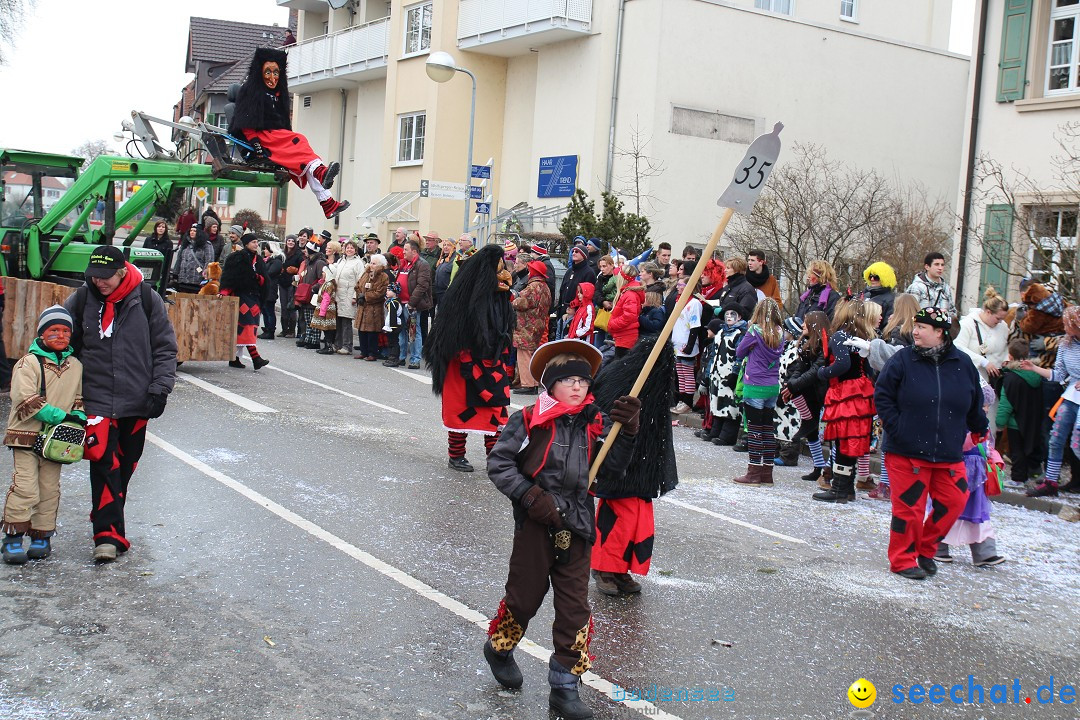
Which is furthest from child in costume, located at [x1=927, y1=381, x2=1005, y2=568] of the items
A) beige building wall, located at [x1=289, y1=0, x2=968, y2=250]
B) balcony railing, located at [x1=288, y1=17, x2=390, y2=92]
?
balcony railing, located at [x1=288, y1=17, x2=390, y2=92]

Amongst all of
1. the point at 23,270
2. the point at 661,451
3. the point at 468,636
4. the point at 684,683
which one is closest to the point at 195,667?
the point at 468,636

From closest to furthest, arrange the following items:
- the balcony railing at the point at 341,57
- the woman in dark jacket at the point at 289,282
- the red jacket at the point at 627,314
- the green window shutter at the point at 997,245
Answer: the red jacket at the point at 627,314 < the green window shutter at the point at 997,245 < the woman in dark jacket at the point at 289,282 < the balcony railing at the point at 341,57

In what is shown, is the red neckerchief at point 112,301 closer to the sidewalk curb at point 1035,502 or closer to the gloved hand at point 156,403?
the gloved hand at point 156,403

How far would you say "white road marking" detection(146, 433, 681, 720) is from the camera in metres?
5.05

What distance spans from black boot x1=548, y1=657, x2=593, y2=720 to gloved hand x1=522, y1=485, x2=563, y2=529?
609mm

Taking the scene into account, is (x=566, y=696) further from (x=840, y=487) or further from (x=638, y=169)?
(x=638, y=169)

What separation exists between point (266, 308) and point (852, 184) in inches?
555

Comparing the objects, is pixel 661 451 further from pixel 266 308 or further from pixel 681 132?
pixel 681 132

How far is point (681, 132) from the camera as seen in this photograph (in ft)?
82.9

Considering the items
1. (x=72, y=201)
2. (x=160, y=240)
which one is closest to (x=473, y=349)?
(x=72, y=201)

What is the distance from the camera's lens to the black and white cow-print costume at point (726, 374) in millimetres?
12125

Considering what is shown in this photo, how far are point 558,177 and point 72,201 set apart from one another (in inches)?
563

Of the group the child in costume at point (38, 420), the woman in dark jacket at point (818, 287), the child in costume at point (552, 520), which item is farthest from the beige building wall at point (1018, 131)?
the child in costume at point (38, 420)

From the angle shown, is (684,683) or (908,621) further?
(908,621)
